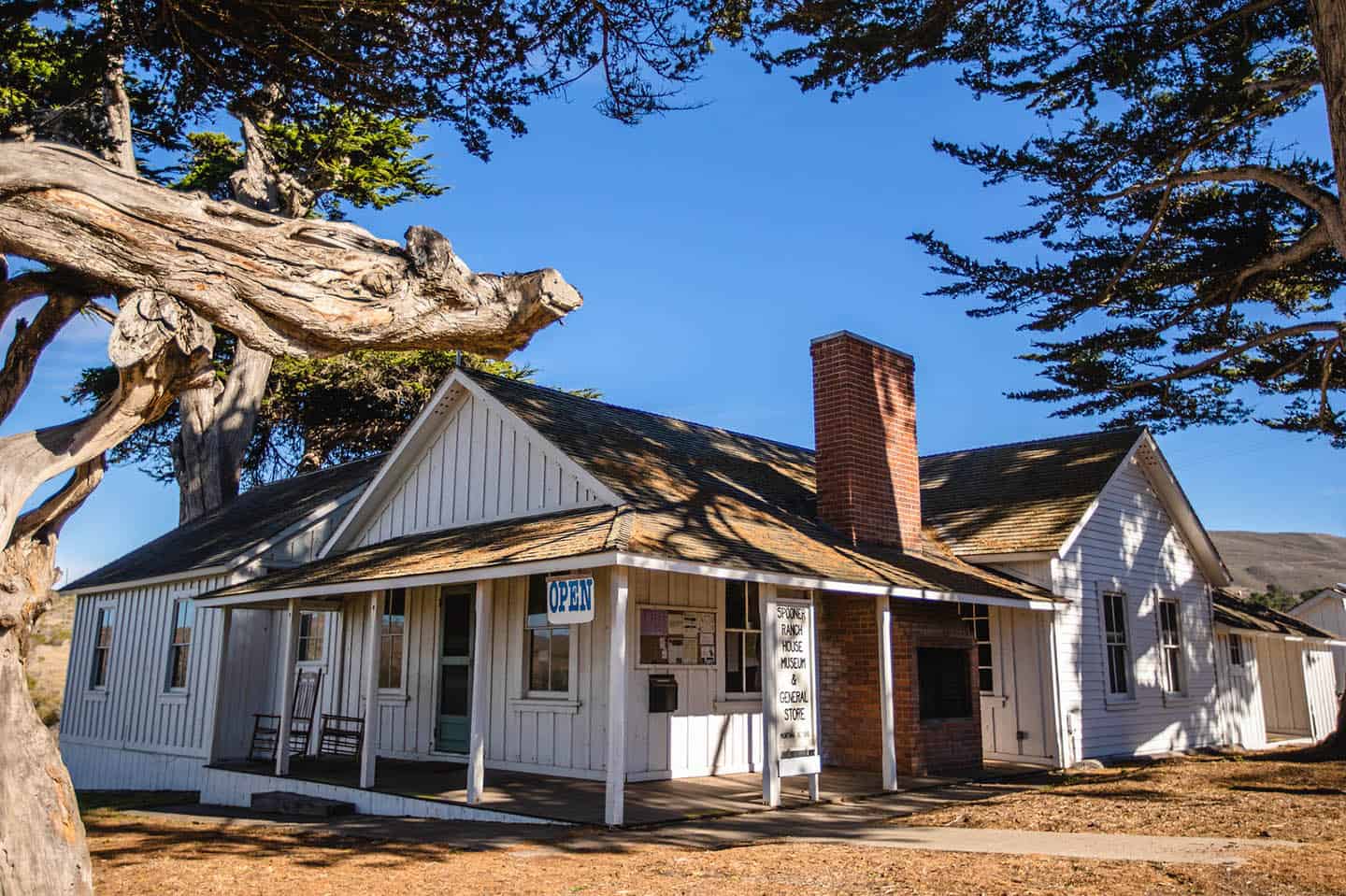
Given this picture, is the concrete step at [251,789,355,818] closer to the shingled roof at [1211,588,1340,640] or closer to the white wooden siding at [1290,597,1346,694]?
the shingled roof at [1211,588,1340,640]

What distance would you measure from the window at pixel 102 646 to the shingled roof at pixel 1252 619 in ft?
71.0

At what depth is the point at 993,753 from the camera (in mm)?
15398

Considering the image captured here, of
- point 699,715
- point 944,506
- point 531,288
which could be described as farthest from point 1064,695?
point 531,288

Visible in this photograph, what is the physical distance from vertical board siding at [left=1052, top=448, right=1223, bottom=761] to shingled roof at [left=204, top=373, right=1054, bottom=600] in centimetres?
140

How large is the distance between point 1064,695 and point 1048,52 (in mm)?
8922

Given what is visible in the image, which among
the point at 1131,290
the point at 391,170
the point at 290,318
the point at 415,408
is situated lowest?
the point at 290,318

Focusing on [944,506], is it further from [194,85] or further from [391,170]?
[391,170]

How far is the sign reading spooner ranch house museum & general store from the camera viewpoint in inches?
418

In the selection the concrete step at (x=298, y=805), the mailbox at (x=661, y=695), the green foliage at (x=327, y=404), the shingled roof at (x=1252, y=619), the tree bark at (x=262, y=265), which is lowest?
the concrete step at (x=298, y=805)

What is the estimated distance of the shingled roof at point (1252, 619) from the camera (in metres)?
20.3

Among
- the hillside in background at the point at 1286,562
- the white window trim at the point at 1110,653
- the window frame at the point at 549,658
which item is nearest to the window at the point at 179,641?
the window frame at the point at 549,658

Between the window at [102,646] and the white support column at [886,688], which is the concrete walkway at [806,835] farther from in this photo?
the window at [102,646]

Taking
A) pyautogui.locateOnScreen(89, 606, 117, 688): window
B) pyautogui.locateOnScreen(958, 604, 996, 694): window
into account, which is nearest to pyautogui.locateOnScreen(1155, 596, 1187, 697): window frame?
pyautogui.locateOnScreen(958, 604, 996, 694): window

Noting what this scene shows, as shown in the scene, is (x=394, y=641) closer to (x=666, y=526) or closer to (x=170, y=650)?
(x=170, y=650)
